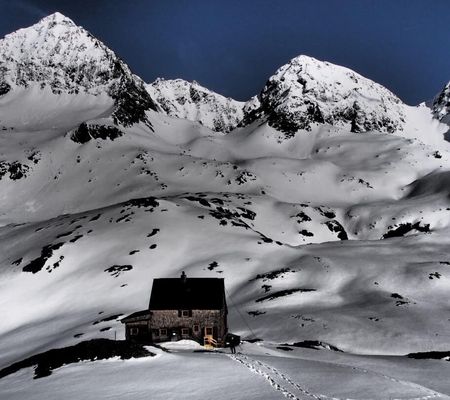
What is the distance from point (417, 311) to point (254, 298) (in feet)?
78.2

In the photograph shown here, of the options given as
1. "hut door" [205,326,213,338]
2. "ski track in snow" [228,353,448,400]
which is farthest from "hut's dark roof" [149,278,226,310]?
"ski track in snow" [228,353,448,400]

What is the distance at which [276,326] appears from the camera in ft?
222

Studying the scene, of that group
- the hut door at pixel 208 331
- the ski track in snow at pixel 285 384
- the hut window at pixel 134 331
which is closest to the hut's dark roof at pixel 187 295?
the hut door at pixel 208 331

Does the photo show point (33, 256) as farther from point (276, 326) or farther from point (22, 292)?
point (276, 326)

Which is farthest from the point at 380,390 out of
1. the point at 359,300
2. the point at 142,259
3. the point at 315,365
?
the point at 142,259

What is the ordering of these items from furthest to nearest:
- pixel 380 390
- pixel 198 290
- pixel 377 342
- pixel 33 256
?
pixel 33 256 < pixel 377 342 < pixel 198 290 < pixel 380 390

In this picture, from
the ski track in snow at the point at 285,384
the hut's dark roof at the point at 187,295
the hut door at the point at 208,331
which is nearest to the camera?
the ski track in snow at the point at 285,384

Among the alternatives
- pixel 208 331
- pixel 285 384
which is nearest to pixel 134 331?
pixel 208 331

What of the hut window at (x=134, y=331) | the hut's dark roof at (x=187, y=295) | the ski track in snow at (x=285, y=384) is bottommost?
the ski track in snow at (x=285, y=384)

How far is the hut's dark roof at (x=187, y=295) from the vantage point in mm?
55844

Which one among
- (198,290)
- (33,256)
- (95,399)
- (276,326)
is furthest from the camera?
(33,256)

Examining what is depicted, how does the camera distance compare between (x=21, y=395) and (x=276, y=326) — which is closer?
(x=21, y=395)

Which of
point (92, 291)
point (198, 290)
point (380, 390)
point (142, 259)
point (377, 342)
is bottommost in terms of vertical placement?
point (380, 390)

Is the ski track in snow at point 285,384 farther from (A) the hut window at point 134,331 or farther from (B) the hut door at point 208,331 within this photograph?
(A) the hut window at point 134,331
